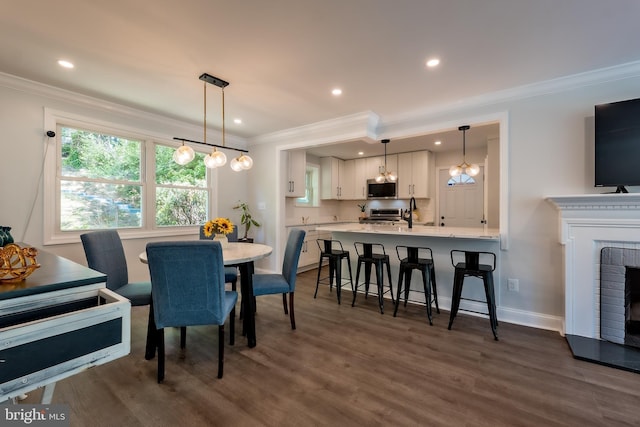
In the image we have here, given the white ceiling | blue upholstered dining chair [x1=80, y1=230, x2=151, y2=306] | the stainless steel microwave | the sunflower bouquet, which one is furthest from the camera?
the stainless steel microwave

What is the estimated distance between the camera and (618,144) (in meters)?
2.45

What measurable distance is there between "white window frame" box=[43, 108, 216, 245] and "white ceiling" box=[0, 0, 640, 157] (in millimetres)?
375

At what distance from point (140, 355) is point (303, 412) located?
152 cm

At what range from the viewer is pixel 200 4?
1785 millimetres

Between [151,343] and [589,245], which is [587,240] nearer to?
[589,245]

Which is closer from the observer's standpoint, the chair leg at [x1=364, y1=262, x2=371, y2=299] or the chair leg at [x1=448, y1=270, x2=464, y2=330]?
the chair leg at [x1=448, y1=270, x2=464, y2=330]

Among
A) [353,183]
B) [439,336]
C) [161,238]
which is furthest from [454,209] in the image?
[161,238]

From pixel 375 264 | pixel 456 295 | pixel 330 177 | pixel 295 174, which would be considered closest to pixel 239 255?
pixel 375 264

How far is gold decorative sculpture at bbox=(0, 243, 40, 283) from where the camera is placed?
1.10 metres

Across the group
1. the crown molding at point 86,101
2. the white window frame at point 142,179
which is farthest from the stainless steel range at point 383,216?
the crown molding at point 86,101

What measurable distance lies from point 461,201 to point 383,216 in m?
1.65

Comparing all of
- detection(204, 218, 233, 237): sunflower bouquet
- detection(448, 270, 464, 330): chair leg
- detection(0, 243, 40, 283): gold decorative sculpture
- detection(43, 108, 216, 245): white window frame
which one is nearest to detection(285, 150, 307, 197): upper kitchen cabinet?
detection(43, 108, 216, 245): white window frame

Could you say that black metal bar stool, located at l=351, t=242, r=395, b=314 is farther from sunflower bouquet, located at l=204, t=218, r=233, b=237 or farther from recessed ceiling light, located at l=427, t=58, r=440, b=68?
recessed ceiling light, located at l=427, t=58, r=440, b=68

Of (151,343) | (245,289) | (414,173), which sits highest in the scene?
(414,173)
